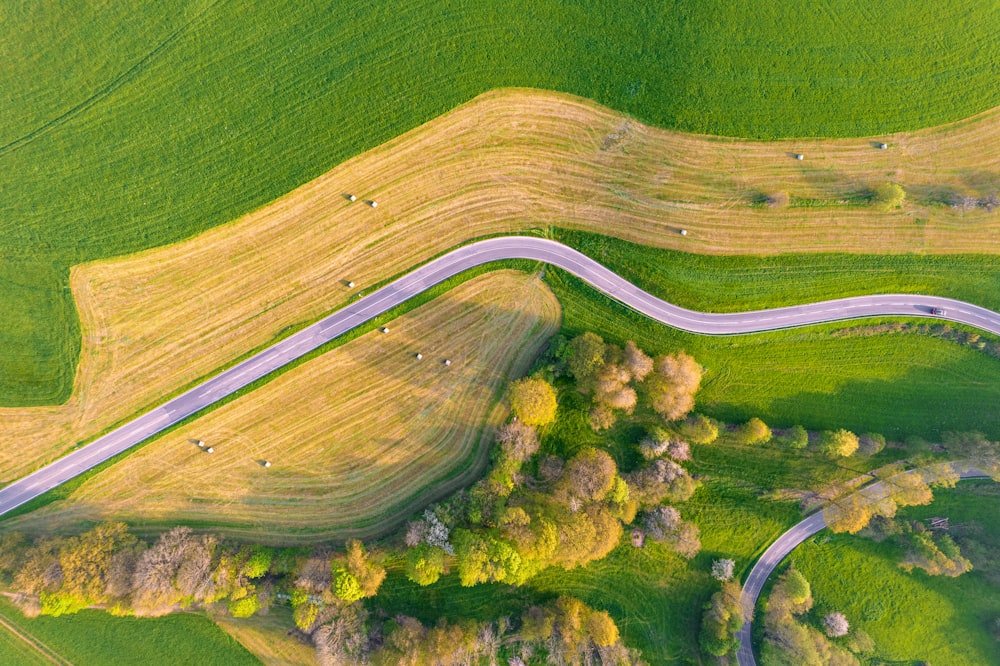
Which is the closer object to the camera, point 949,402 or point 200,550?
point 200,550

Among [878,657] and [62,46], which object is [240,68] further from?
[878,657]

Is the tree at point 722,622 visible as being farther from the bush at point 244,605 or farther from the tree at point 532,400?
the bush at point 244,605

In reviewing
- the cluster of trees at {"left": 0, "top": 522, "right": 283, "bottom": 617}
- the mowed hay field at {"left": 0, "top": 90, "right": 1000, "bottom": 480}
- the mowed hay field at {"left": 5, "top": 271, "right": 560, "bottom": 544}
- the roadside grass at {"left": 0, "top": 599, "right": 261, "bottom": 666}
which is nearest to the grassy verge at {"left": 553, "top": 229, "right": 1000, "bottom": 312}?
the mowed hay field at {"left": 0, "top": 90, "right": 1000, "bottom": 480}

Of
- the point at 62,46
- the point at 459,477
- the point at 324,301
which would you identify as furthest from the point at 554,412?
the point at 62,46

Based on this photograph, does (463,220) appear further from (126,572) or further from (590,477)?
(126,572)

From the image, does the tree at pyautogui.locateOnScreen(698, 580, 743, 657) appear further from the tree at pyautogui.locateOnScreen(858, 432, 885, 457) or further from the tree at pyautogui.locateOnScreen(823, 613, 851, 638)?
the tree at pyautogui.locateOnScreen(858, 432, 885, 457)

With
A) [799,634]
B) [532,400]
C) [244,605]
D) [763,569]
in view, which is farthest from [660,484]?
[244,605]
